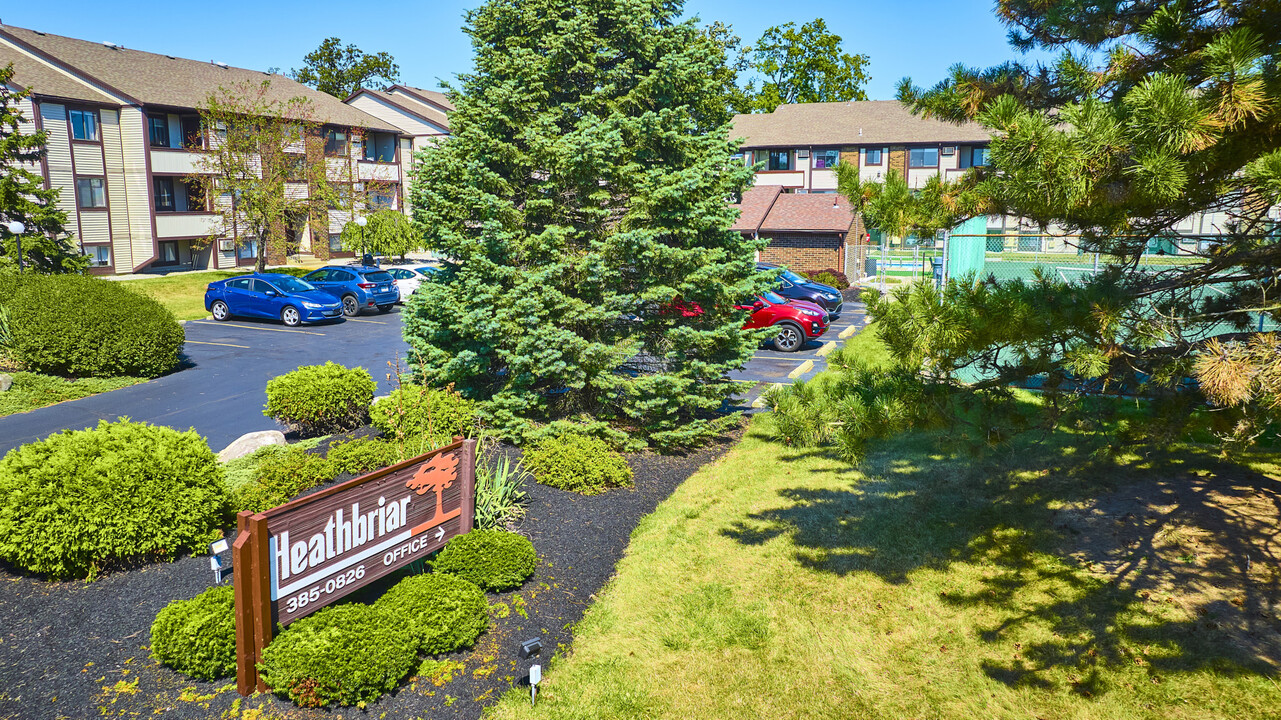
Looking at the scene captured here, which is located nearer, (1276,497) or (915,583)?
(915,583)

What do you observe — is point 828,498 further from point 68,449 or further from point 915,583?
point 68,449

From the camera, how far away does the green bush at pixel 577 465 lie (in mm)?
9766

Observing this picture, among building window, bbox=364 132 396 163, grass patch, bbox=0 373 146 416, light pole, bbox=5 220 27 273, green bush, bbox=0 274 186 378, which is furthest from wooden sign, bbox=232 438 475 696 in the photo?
building window, bbox=364 132 396 163

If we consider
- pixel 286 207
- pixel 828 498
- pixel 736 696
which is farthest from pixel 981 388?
pixel 286 207

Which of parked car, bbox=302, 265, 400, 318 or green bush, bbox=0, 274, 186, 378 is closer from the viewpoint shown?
green bush, bbox=0, 274, 186, 378

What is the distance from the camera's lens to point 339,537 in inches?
242

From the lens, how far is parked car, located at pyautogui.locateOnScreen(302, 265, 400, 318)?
26.9 meters

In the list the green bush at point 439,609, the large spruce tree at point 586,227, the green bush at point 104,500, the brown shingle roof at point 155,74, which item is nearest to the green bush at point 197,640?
the green bush at point 439,609

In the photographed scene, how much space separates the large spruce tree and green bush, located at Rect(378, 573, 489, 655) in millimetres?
4045

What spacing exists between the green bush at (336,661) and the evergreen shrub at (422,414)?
14.0 ft

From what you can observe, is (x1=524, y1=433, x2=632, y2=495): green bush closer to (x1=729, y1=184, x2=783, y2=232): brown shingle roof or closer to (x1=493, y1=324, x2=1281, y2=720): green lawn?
(x1=493, y1=324, x2=1281, y2=720): green lawn

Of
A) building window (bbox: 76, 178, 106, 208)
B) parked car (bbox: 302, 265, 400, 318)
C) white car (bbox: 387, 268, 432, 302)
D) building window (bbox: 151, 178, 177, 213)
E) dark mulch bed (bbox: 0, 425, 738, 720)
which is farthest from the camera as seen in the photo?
building window (bbox: 151, 178, 177, 213)

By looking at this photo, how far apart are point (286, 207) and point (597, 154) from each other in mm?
28469

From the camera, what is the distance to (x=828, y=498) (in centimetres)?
1036
